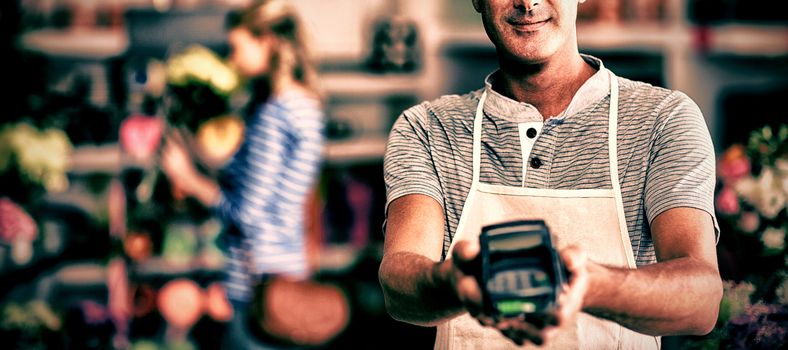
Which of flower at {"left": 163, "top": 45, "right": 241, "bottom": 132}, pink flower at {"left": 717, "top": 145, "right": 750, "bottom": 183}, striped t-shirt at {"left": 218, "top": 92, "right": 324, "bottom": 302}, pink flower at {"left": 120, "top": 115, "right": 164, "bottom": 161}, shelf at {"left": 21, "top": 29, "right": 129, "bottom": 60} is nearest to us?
pink flower at {"left": 717, "top": 145, "right": 750, "bottom": 183}

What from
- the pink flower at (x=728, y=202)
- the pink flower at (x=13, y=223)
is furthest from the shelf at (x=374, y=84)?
the pink flower at (x=728, y=202)

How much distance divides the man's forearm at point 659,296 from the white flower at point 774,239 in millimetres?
785

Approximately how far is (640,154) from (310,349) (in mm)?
2168

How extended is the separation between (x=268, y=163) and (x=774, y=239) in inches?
59.7

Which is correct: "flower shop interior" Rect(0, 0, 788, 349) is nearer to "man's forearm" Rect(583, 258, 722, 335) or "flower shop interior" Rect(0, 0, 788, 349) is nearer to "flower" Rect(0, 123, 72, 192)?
"flower" Rect(0, 123, 72, 192)

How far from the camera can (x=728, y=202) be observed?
194 cm

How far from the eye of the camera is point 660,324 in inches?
39.9

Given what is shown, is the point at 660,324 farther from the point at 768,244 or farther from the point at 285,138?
the point at 285,138

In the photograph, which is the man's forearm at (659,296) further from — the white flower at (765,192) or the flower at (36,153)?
the flower at (36,153)

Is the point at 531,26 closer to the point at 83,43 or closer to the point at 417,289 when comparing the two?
the point at 417,289

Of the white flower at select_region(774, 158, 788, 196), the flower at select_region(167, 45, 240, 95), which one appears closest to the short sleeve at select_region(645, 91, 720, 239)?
the white flower at select_region(774, 158, 788, 196)

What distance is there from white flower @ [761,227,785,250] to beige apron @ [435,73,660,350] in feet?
2.05

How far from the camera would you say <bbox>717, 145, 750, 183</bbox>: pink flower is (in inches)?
79.6

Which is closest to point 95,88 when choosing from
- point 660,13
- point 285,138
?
point 285,138
